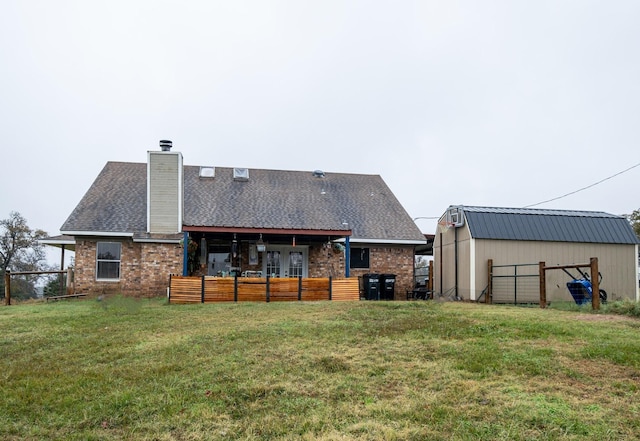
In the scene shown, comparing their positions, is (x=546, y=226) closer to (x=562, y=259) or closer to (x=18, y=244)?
(x=562, y=259)

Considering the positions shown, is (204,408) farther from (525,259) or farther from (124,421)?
(525,259)

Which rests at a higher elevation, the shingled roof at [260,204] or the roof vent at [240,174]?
the roof vent at [240,174]

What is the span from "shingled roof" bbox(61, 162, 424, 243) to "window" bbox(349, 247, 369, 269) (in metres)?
0.73

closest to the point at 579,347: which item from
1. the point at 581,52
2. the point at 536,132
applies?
the point at 581,52

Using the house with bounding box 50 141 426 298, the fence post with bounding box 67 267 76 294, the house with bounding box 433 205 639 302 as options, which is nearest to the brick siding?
the house with bounding box 50 141 426 298

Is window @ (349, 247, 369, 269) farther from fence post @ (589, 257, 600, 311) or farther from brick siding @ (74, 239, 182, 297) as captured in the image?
fence post @ (589, 257, 600, 311)

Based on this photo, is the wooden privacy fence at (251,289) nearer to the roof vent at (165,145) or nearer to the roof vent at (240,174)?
the roof vent at (165,145)

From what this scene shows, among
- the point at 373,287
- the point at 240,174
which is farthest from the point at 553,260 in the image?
the point at 240,174

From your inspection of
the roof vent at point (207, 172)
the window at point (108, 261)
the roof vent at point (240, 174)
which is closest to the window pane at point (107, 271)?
the window at point (108, 261)

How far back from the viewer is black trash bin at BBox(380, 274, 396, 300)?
1712cm

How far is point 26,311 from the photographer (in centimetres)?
Result: 1213

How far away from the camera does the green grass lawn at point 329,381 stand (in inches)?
158

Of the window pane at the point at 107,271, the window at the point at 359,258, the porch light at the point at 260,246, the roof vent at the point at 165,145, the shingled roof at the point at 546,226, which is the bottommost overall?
the window pane at the point at 107,271

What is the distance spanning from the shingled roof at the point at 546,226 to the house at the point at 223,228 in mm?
3343
